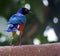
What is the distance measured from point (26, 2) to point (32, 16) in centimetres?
13

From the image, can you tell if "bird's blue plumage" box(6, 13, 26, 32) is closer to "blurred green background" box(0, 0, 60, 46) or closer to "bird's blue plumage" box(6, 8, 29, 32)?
"bird's blue plumage" box(6, 8, 29, 32)

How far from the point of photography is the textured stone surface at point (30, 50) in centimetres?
173

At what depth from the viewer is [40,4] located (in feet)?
7.61

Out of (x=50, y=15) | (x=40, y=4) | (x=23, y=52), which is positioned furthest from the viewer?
(x=50, y=15)

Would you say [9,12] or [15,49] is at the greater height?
[9,12]

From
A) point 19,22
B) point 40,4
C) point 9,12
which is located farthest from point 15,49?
point 40,4

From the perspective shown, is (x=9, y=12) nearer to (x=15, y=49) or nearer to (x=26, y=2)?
(x=26, y=2)

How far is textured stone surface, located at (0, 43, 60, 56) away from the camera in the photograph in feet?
5.68

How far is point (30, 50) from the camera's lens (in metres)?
1.76

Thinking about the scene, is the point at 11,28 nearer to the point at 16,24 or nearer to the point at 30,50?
the point at 16,24

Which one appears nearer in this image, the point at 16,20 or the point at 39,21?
the point at 16,20

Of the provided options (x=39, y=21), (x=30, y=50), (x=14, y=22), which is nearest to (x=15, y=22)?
(x=14, y=22)

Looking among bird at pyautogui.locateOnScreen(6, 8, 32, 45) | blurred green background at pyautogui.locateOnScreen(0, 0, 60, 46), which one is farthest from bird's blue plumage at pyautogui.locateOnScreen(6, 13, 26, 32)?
blurred green background at pyautogui.locateOnScreen(0, 0, 60, 46)

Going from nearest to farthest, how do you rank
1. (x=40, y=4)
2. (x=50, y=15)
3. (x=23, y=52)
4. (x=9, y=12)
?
(x=23, y=52)
(x=9, y=12)
(x=40, y=4)
(x=50, y=15)
